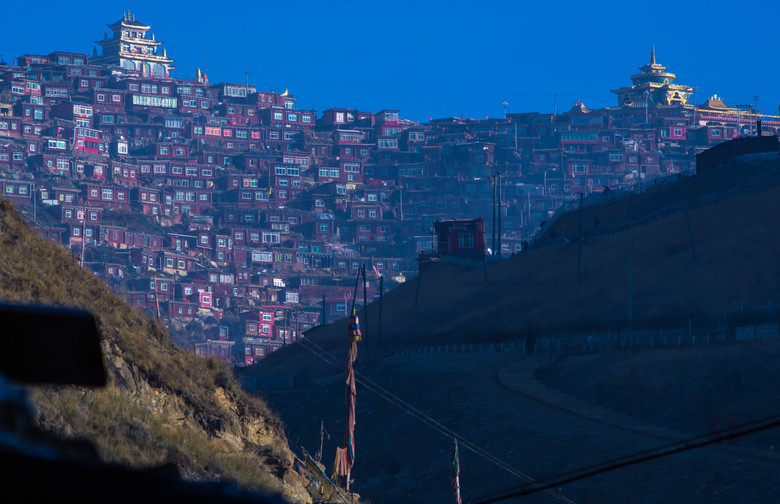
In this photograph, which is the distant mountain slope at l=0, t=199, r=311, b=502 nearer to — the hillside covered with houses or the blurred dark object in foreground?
the blurred dark object in foreground

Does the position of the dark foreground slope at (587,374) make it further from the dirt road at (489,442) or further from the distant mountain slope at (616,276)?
the distant mountain slope at (616,276)

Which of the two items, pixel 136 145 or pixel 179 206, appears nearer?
pixel 179 206

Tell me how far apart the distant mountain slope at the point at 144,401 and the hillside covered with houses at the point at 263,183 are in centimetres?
10827

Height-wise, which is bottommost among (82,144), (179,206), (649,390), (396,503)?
(396,503)

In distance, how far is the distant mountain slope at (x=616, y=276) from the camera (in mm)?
62875

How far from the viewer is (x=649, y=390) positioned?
134 ft

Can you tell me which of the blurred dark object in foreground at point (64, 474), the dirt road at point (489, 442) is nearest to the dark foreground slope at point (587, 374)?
the dirt road at point (489, 442)

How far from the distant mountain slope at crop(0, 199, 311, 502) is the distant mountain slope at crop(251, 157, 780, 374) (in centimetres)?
3855

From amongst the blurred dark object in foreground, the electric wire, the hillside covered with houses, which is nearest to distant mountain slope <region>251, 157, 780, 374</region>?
the electric wire

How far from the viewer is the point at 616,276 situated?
7319 cm

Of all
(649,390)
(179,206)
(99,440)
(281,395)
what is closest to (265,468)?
(99,440)

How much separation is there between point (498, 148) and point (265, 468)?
578 feet

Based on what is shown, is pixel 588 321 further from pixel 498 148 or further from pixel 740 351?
pixel 498 148

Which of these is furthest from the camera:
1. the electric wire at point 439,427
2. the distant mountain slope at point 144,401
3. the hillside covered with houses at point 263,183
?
the hillside covered with houses at point 263,183
